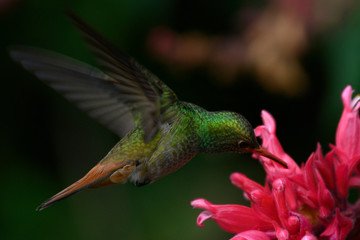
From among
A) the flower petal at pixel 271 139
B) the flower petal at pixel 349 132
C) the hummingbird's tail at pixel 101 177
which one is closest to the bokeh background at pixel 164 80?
the flower petal at pixel 271 139

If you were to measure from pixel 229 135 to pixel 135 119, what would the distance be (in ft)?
1.30

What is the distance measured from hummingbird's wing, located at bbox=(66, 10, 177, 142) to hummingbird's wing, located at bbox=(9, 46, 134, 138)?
0.26 feet

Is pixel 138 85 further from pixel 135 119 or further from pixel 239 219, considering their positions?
pixel 239 219

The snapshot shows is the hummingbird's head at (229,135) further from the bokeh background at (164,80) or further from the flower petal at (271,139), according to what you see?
the bokeh background at (164,80)

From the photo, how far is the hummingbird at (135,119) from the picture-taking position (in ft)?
5.19

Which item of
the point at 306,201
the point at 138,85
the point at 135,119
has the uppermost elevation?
the point at 138,85

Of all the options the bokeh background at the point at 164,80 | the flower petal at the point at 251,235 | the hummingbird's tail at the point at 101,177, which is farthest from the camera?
the bokeh background at the point at 164,80

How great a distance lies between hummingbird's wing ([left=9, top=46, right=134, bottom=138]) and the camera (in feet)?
5.15

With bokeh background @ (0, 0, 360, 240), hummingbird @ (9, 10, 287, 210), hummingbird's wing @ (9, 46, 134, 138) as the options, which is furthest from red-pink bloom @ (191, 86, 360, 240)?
bokeh background @ (0, 0, 360, 240)

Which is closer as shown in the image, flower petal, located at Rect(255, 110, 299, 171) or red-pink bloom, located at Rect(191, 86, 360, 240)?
red-pink bloom, located at Rect(191, 86, 360, 240)

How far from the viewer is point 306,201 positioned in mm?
1497

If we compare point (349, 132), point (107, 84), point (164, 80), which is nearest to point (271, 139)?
point (349, 132)

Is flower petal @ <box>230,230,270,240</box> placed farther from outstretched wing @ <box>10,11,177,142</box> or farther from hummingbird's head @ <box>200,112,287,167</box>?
outstretched wing @ <box>10,11,177,142</box>

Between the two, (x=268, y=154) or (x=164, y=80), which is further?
(x=164, y=80)
